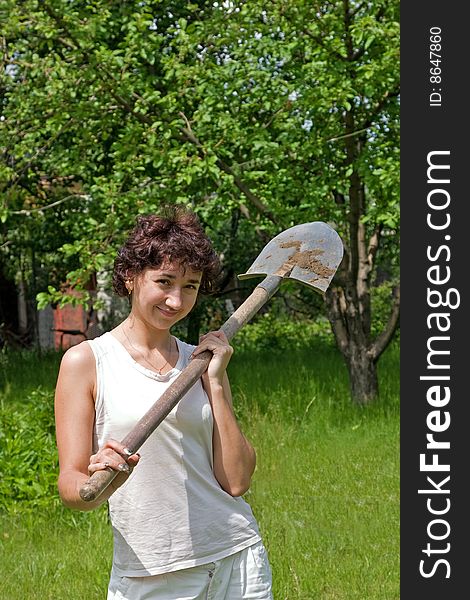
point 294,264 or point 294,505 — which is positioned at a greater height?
point 294,264

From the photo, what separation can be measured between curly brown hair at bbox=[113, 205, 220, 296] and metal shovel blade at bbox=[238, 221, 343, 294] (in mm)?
421

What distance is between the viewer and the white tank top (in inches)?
86.5

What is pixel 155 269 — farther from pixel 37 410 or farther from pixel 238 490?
pixel 37 410

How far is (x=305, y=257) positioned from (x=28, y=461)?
3.65 m

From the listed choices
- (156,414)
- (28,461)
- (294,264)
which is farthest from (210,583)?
(28,461)

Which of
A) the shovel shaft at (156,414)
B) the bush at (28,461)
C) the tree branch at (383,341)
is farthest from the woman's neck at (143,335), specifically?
the tree branch at (383,341)

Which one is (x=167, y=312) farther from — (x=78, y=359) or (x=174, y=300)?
(x=78, y=359)

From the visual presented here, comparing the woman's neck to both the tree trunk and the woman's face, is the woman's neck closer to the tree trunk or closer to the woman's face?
the woman's face

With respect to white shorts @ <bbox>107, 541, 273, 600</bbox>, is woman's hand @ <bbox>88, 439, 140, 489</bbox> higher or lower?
higher

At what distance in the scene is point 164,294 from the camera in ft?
7.39

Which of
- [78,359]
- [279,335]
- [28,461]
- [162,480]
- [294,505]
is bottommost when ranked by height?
[294,505]

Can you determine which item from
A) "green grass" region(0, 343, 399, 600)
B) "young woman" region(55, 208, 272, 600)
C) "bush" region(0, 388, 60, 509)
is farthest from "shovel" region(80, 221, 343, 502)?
"bush" region(0, 388, 60, 509)

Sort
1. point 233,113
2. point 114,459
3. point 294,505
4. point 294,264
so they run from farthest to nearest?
1. point 233,113
2. point 294,505
3. point 294,264
4. point 114,459

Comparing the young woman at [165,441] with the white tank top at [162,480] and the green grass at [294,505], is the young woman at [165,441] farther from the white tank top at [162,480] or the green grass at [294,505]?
the green grass at [294,505]
